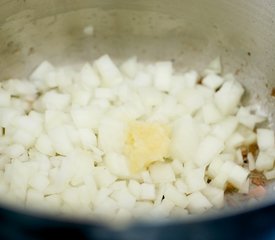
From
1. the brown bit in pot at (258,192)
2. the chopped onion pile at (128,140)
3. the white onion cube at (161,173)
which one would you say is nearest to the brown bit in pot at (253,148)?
the chopped onion pile at (128,140)

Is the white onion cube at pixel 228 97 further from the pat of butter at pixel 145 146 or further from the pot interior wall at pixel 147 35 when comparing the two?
the pat of butter at pixel 145 146

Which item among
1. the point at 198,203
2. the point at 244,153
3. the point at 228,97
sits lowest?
the point at 198,203

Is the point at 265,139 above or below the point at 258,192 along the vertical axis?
above

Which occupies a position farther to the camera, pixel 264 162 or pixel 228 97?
pixel 228 97

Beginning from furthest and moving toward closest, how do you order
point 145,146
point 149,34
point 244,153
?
point 149,34 < point 244,153 < point 145,146

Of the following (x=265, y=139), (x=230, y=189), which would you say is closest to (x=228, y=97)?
(x=265, y=139)

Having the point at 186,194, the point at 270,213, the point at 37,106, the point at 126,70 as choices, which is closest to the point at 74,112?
the point at 37,106

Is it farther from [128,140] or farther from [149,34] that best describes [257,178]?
[149,34]

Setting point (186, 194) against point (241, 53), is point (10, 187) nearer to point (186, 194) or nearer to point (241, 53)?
point (186, 194)
